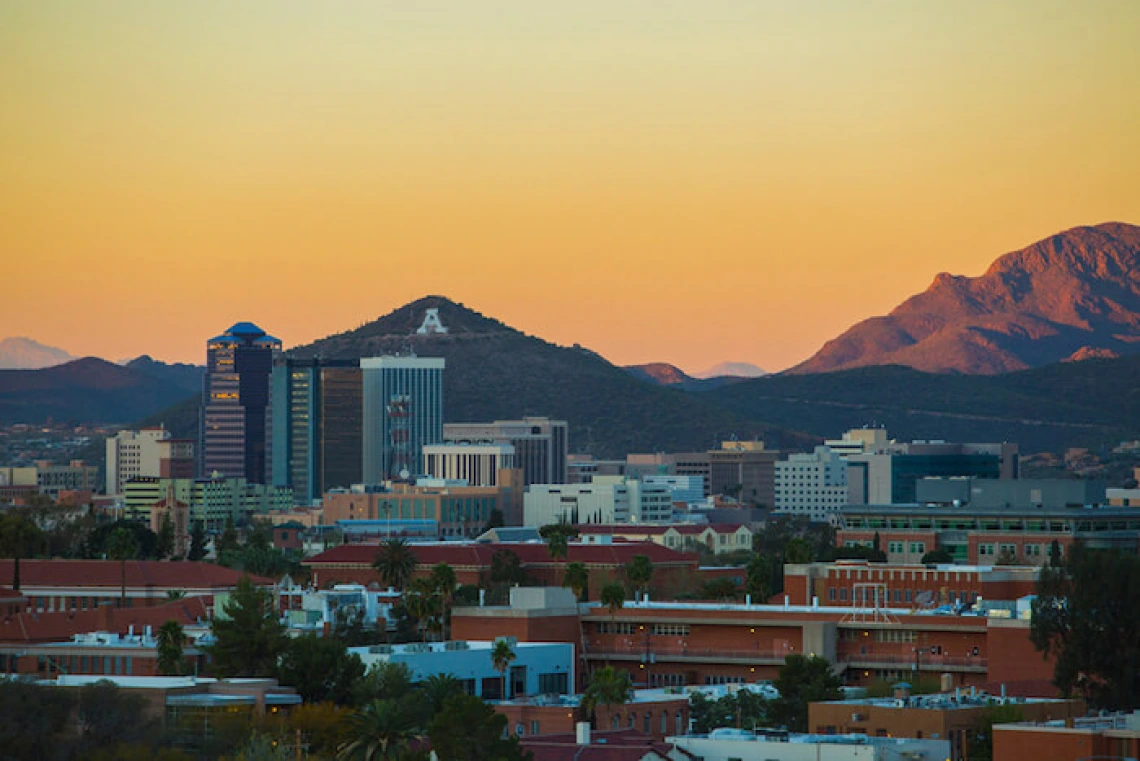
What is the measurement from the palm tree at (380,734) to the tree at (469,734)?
1.24 metres

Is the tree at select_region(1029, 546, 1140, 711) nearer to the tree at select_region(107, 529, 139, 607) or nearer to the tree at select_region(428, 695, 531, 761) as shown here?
the tree at select_region(428, 695, 531, 761)

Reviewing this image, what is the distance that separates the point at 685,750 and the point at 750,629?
159 feet

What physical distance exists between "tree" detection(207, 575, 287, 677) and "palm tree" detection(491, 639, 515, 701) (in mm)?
9039

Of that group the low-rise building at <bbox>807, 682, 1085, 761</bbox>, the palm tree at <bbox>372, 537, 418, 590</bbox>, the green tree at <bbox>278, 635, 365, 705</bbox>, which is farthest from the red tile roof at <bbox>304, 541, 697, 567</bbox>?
the low-rise building at <bbox>807, 682, 1085, 761</bbox>

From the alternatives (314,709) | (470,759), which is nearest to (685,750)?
(470,759)

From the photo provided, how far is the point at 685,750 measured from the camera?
7788 centimetres

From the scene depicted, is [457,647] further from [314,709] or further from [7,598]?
[7,598]

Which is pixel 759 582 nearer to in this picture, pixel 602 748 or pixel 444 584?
pixel 444 584

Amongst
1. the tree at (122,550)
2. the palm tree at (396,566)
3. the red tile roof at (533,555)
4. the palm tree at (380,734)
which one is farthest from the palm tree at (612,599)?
the red tile roof at (533,555)

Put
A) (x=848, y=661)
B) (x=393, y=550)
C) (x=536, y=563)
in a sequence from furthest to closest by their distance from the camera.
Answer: (x=536, y=563), (x=393, y=550), (x=848, y=661)

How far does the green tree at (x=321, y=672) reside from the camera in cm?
9925

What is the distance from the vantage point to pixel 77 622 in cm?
12469

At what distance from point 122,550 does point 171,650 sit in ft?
239

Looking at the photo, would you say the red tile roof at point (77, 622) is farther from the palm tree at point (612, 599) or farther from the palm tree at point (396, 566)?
the palm tree at point (396, 566)
